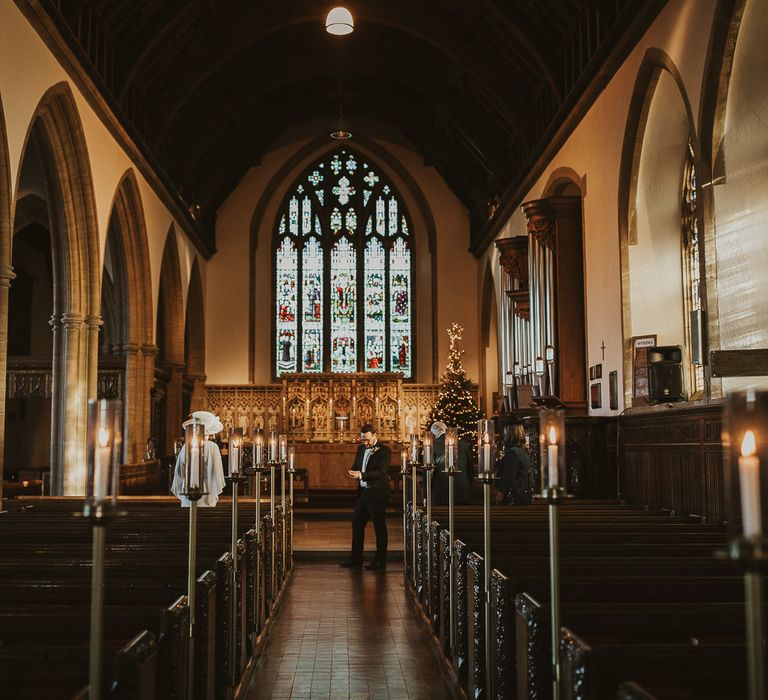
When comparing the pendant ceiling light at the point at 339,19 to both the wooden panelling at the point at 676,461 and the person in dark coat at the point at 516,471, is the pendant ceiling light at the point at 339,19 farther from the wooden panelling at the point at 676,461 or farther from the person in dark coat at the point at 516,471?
the wooden panelling at the point at 676,461

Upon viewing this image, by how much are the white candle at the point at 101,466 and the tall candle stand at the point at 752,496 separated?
4.65 feet

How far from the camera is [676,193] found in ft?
31.5

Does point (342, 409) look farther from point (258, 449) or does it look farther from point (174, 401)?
point (258, 449)

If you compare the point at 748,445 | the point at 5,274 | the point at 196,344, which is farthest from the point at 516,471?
the point at 196,344

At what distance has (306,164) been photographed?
67.5ft

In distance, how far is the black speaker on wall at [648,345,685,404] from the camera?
7.82 metres

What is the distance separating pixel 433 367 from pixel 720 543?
15.1m

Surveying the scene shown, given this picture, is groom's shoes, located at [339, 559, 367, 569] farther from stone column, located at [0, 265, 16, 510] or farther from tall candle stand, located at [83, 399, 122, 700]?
tall candle stand, located at [83, 399, 122, 700]

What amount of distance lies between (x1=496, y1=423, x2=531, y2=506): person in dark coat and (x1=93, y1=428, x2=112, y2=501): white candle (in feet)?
21.5

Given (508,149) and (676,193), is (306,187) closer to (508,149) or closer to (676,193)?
(508,149)

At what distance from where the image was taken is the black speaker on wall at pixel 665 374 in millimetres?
7824

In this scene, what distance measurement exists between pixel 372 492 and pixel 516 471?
1564 millimetres

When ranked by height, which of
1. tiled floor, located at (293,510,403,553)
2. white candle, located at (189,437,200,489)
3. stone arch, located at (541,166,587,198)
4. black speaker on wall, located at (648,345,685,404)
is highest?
stone arch, located at (541,166,587,198)

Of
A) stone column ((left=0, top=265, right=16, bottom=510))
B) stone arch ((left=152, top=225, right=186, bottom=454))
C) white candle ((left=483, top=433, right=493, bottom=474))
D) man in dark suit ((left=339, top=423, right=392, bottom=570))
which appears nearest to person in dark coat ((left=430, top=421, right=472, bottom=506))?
man in dark suit ((left=339, top=423, right=392, bottom=570))
